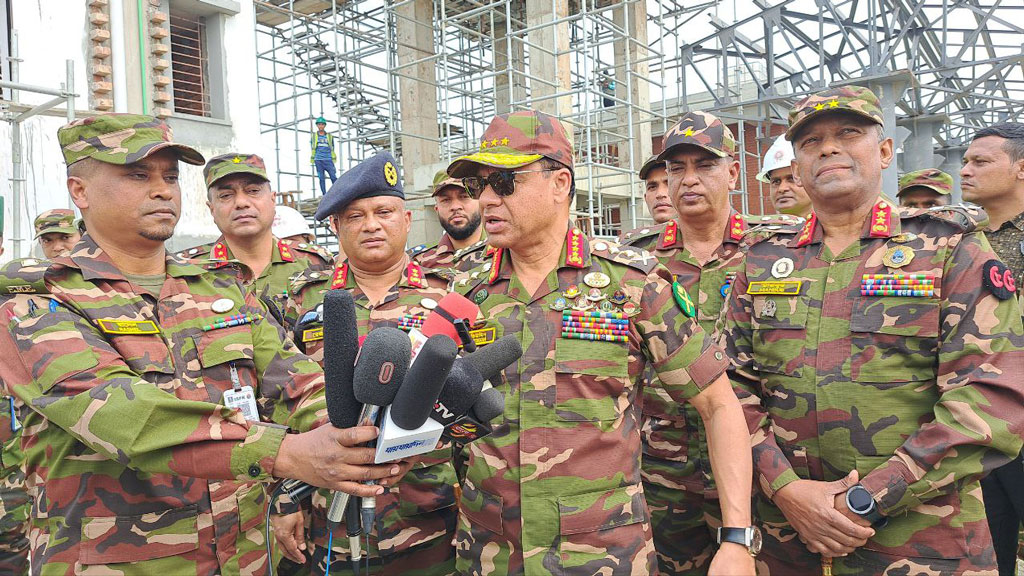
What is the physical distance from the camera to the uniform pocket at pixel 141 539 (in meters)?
2.24

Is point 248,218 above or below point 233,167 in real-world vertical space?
below

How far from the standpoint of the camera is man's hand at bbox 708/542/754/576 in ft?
7.03

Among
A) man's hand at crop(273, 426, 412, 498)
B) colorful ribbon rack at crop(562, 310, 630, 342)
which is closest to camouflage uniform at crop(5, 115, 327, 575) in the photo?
man's hand at crop(273, 426, 412, 498)

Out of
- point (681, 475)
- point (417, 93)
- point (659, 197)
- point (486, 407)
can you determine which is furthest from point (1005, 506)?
point (417, 93)

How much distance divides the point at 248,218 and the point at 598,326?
349 centimetres

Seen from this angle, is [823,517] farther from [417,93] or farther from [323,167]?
[417,93]

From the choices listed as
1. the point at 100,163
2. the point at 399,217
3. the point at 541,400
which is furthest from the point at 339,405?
the point at 399,217

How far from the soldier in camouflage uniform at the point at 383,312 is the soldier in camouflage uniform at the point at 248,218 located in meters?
1.32

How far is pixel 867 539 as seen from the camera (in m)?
2.45

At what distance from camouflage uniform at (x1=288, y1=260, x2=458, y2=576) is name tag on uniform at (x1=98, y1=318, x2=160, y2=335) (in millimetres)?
750

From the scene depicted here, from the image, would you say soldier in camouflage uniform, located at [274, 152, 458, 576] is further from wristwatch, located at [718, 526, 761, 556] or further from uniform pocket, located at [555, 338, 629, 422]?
wristwatch, located at [718, 526, 761, 556]

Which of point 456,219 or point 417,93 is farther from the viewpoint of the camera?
point 417,93

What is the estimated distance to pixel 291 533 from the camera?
328 centimetres

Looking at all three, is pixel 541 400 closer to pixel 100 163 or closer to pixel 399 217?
pixel 399 217
